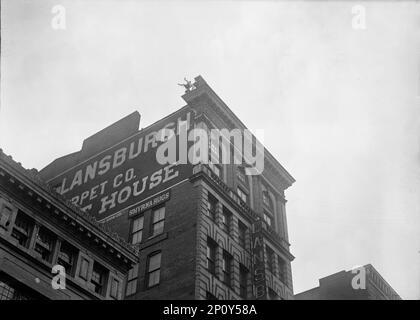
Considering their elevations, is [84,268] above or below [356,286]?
below

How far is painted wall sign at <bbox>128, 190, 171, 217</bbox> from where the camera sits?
49.2 meters

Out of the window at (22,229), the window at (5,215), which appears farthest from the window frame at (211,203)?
the window at (5,215)

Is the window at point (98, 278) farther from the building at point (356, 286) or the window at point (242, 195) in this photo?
the building at point (356, 286)

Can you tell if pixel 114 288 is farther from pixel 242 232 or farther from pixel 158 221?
pixel 242 232

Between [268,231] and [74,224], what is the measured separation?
25.1 meters

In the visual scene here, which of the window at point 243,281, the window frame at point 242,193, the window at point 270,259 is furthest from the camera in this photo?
the window frame at point 242,193

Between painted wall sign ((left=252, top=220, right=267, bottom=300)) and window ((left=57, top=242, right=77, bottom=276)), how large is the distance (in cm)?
1890

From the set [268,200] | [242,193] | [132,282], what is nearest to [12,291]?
[132,282]

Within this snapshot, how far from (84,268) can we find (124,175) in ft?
71.5

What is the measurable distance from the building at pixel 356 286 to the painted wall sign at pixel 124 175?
79.3 feet

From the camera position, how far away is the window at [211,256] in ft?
147

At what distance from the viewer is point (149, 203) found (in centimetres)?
4997
